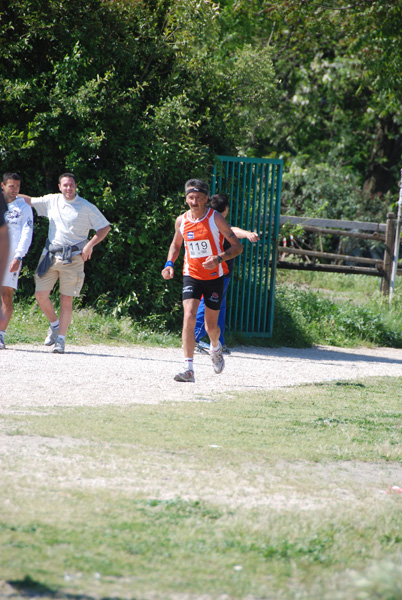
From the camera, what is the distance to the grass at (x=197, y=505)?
2936 millimetres

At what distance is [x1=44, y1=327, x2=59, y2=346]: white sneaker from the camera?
937cm

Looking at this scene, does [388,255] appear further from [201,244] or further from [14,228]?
[14,228]

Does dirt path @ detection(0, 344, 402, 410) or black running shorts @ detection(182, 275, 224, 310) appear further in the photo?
black running shorts @ detection(182, 275, 224, 310)

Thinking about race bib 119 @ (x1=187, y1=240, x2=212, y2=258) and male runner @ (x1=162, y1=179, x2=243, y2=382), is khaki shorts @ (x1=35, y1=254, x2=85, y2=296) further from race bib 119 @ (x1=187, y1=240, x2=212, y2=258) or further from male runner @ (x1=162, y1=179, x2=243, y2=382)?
race bib 119 @ (x1=187, y1=240, x2=212, y2=258)

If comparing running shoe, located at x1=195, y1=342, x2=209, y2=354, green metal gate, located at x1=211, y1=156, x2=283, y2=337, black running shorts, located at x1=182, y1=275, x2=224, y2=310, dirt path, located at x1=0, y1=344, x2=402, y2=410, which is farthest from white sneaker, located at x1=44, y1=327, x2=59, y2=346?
green metal gate, located at x1=211, y1=156, x2=283, y2=337

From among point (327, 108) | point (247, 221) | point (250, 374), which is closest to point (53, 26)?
point (247, 221)

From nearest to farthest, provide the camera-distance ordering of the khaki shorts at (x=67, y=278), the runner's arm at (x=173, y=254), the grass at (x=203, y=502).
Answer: the grass at (x=203, y=502)
the runner's arm at (x=173, y=254)
the khaki shorts at (x=67, y=278)

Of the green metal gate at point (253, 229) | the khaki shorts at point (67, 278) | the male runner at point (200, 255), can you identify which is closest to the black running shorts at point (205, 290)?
the male runner at point (200, 255)

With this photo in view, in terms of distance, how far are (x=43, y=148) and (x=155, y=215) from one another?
1.77 meters

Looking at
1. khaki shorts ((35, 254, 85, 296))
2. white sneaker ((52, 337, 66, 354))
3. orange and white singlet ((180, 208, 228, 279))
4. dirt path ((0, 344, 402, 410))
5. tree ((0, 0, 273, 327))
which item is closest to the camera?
dirt path ((0, 344, 402, 410))

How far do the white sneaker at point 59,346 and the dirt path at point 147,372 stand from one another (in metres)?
0.09

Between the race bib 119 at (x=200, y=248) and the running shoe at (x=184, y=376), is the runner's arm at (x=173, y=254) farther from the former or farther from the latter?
the running shoe at (x=184, y=376)

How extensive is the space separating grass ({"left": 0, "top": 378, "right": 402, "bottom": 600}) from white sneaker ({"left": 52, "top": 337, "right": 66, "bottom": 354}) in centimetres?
299

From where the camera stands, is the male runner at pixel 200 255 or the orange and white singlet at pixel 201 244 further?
the orange and white singlet at pixel 201 244
